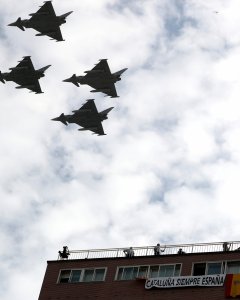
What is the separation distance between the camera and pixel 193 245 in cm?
5338

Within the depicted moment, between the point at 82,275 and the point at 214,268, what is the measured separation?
11.2m

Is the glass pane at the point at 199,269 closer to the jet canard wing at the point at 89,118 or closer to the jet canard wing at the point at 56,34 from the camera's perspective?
the jet canard wing at the point at 89,118

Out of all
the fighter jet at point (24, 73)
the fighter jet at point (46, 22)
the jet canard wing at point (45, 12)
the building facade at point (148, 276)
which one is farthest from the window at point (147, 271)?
the jet canard wing at point (45, 12)

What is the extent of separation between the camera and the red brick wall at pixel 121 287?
51125mm

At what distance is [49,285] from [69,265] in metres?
2.38

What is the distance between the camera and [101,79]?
181ft

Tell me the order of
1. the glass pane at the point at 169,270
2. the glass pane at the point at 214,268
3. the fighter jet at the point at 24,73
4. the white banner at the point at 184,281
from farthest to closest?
the fighter jet at the point at 24,73, the glass pane at the point at 169,270, the glass pane at the point at 214,268, the white banner at the point at 184,281

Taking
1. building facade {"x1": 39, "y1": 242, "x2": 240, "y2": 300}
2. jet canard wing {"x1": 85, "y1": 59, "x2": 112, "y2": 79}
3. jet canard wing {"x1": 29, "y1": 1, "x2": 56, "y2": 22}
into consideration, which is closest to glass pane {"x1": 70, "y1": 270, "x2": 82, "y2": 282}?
building facade {"x1": 39, "y1": 242, "x2": 240, "y2": 300}

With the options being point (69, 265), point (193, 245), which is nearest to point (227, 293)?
point (193, 245)

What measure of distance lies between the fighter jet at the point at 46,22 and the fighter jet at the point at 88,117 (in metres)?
7.37

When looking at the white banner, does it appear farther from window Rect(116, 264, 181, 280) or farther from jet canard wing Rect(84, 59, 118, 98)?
jet canard wing Rect(84, 59, 118, 98)

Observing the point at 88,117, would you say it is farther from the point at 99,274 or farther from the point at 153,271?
the point at 153,271

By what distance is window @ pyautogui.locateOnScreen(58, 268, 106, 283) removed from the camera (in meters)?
Result: 55.0

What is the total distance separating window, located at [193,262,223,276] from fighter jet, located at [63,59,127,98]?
15951mm
